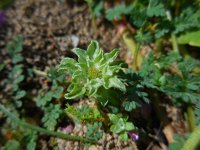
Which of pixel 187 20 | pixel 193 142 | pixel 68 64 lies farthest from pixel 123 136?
pixel 187 20

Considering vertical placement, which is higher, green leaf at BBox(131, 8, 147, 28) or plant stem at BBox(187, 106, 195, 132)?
green leaf at BBox(131, 8, 147, 28)

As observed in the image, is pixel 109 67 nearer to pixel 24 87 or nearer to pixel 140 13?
pixel 140 13

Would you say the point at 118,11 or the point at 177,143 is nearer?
the point at 177,143

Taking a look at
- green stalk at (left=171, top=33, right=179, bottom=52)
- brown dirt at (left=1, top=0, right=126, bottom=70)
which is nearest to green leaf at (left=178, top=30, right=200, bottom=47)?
green stalk at (left=171, top=33, right=179, bottom=52)

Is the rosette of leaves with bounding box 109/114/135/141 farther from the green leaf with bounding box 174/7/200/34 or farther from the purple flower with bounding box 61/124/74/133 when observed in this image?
the green leaf with bounding box 174/7/200/34

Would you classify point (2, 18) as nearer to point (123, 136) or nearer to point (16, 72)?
point (16, 72)
